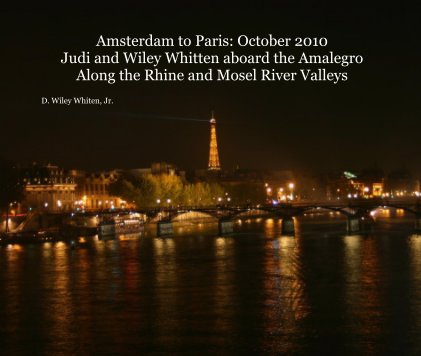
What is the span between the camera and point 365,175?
7072 inches

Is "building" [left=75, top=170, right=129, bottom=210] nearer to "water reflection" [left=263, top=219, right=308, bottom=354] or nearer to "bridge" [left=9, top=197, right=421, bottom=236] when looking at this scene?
"bridge" [left=9, top=197, right=421, bottom=236]

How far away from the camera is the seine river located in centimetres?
2261

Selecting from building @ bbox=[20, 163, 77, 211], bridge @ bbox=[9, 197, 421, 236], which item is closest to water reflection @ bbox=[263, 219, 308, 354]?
bridge @ bbox=[9, 197, 421, 236]

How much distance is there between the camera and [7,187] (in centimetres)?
6112

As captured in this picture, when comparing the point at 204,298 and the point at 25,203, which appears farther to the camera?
the point at 25,203

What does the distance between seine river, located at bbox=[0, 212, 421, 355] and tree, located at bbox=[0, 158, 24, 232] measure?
38.3 feet

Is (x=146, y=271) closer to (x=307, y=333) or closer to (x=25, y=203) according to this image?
(x=307, y=333)

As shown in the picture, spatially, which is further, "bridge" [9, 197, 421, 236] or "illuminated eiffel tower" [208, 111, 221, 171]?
"illuminated eiffel tower" [208, 111, 221, 171]

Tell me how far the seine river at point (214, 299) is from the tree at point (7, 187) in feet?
38.3

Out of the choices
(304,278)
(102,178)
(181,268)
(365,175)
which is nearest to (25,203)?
(102,178)

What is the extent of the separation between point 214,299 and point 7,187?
35.5 m

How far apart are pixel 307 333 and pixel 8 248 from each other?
3068 centimetres

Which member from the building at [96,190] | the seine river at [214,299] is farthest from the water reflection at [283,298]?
the building at [96,190]

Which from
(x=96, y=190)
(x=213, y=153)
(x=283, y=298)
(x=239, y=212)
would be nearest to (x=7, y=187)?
(x=239, y=212)
